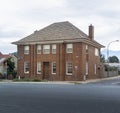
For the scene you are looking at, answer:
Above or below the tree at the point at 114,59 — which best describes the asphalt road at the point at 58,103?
below

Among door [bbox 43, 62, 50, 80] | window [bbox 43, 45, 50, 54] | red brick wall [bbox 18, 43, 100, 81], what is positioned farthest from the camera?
window [bbox 43, 45, 50, 54]

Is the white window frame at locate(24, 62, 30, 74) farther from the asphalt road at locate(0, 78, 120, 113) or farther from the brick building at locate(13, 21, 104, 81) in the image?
the asphalt road at locate(0, 78, 120, 113)

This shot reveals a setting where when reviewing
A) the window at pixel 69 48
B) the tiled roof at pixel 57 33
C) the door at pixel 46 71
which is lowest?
the door at pixel 46 71

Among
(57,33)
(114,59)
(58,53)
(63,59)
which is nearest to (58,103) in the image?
(63,59)

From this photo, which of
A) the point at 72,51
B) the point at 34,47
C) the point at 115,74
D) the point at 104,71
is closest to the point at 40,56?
the point at 34,47

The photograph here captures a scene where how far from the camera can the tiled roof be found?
169 feet

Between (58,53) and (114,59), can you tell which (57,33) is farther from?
(114,59)

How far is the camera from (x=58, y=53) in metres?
52.1

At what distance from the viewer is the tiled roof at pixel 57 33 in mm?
51659

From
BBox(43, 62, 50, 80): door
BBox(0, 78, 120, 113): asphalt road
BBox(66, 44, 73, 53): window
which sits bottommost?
BBox(0, 78, 120, 113): asphalt road

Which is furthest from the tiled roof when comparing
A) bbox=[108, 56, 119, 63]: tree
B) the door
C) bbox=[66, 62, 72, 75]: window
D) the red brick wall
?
bbox=[108, 56, 119, 63]: tree

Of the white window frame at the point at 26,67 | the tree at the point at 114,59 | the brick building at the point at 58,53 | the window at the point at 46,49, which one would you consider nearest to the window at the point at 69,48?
the brick building at the point at 58,53

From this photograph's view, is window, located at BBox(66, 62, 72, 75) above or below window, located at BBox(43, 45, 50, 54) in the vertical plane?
below

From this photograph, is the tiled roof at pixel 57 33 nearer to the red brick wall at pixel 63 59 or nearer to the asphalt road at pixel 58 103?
the red brick wall at pixel 63 59
